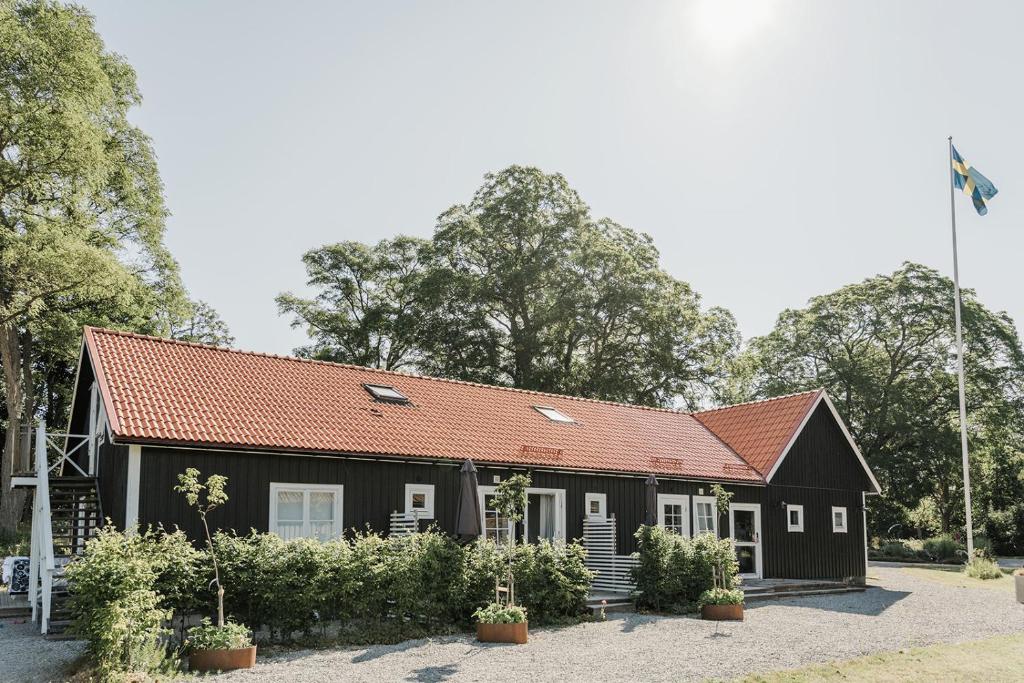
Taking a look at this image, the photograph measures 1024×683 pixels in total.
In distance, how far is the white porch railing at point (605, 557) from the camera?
61.7ft

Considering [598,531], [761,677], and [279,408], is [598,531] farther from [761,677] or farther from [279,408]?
[761,677]

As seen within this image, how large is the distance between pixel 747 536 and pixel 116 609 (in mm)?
17360

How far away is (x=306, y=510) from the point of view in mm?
16203

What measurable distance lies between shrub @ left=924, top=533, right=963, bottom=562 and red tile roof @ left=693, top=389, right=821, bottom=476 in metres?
12.7

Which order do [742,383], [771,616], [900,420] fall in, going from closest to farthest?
[771,616], [900,420], [742,383]

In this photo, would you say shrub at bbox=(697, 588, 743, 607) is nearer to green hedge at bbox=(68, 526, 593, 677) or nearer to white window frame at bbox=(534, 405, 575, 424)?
green hedge at bbox=(68, 526, 593, 677)

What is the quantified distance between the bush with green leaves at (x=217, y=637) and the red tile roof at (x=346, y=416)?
4.49 metres

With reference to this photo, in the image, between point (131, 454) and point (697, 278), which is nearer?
point (131, 454)

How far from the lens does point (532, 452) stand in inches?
777

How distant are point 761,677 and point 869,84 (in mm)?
10443

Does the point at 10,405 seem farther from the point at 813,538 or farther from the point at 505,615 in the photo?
the point at 813,538

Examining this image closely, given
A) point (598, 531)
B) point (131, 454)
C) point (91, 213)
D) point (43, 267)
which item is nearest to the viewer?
point (131, 454)

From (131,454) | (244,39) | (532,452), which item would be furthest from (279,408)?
(244,39)

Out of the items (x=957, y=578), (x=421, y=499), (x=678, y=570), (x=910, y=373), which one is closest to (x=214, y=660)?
(x=421, y=499)
